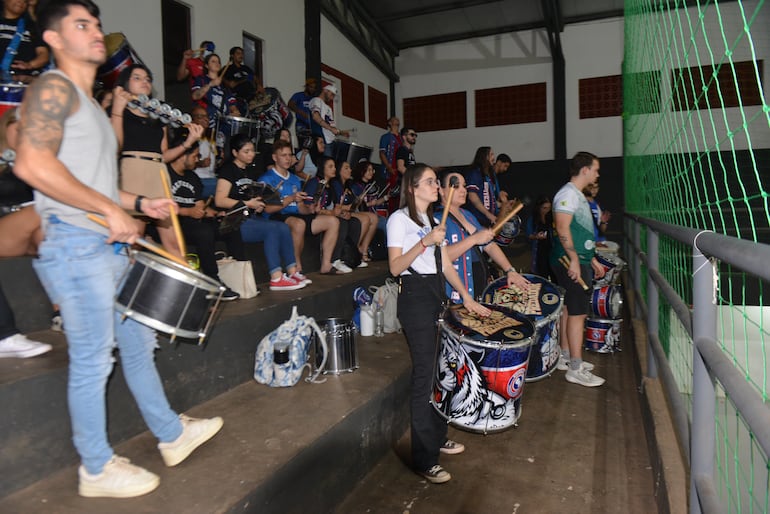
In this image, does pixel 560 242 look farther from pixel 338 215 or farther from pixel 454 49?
pixel 454 49

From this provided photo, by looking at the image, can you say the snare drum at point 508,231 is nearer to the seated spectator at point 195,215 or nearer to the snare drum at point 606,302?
the snare drum at point 606,302

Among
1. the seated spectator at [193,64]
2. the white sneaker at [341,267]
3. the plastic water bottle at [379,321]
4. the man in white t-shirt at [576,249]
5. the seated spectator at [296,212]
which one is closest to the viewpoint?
the man in white t-shirt at [576,249]

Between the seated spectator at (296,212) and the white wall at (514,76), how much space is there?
8448 millimetres

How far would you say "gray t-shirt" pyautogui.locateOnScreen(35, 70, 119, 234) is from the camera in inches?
64.7

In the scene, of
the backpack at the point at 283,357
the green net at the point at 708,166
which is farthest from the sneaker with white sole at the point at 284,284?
the green net at the point at 708,166

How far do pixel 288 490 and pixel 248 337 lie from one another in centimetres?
113

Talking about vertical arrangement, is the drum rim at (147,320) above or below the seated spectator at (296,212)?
below

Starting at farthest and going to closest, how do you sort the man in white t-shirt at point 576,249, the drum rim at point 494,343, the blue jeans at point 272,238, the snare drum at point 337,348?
1. the blue jeans at point 272,238
2. the man in white t-shirt at point 576,249
3. the snare drum at point 337,348
4. the drum rim at point 494,343

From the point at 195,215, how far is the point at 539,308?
228cm

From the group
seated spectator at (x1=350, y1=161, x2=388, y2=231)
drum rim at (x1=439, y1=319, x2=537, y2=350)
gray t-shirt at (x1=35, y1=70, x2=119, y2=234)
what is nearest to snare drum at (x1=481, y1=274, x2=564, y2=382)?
drum rim at (x1=439, y1=319, x2=537, y2=350)

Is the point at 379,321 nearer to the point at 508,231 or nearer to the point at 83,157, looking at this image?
the point at 508,231

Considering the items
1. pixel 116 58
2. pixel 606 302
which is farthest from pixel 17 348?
pixel 606 302

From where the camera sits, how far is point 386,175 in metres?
7.86

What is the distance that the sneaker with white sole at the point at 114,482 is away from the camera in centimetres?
173
